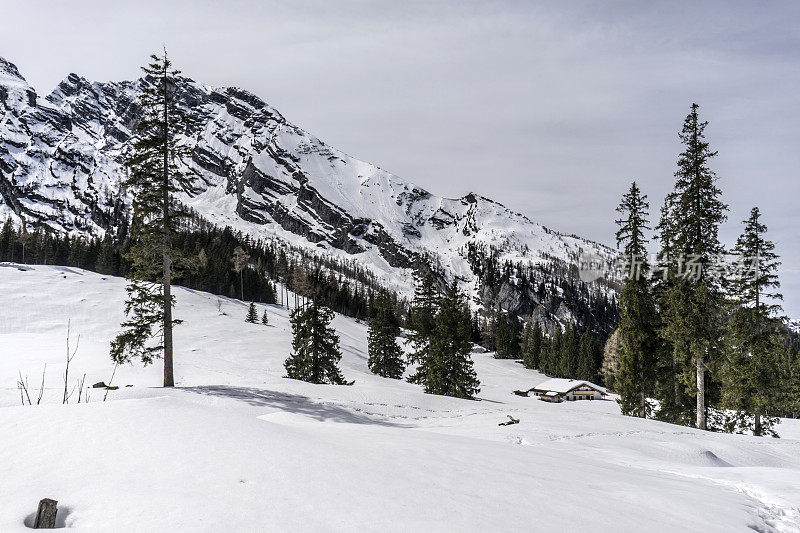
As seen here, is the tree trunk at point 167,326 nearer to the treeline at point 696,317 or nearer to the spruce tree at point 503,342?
the treeline at point 696,317

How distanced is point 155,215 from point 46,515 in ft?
66.7

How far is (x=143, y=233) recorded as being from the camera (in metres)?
20.9

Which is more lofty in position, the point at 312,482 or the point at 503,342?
the point at 312,482

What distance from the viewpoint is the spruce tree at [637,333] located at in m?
28.2

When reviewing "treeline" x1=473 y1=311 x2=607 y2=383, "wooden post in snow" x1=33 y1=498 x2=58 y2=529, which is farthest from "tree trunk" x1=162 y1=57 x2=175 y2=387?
"treeline" x1=473 y1=311 x2=607 y2=383

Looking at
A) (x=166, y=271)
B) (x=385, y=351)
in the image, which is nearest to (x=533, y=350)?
(x=385, y=351)

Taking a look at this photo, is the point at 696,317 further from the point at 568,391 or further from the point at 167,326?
the point at 568,391

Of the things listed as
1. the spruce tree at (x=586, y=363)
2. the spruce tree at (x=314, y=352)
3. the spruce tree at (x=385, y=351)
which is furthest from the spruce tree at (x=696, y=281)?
the spruce tree at (x=586, y=363)

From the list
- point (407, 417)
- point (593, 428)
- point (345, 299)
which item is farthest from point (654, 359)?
point (345, 299)

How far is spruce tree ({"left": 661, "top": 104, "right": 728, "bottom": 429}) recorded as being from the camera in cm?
2464

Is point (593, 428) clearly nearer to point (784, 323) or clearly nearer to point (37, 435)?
point (784, 323)

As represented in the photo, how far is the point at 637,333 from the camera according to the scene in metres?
28.3

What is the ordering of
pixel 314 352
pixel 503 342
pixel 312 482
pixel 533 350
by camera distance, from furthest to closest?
pixel 503 342, pixel 533 350, pixel 314 352, pixel 312 482

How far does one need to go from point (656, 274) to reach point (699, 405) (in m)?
8.57
